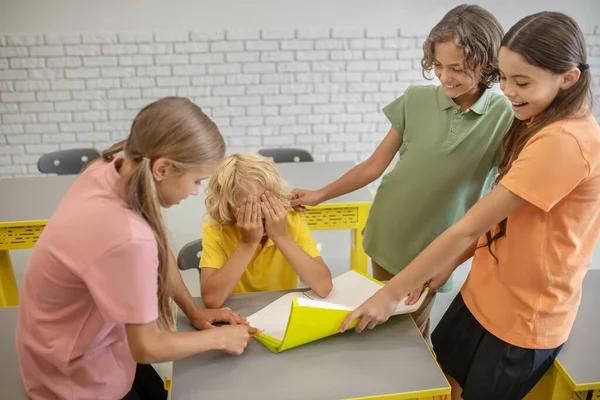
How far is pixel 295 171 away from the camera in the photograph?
9.67ft

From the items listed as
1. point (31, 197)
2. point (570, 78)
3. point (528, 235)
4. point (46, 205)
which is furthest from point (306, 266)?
point (31, 197)

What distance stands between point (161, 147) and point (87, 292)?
0.36m

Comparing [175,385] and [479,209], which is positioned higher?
[479,209]

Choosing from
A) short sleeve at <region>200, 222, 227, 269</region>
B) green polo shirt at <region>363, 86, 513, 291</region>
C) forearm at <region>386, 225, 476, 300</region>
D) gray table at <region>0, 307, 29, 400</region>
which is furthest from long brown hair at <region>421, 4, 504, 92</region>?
gray table at <region>0, 307, 29, 400</region>

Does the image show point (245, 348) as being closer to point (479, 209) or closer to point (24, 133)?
point (479, 209)

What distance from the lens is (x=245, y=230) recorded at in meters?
1.71

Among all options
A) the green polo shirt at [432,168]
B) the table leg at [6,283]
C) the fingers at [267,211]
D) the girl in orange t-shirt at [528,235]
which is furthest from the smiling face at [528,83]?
the table leg at [6,283]

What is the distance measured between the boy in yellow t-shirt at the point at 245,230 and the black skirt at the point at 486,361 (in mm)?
397

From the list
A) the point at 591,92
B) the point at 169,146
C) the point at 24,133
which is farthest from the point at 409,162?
the point at 24,133

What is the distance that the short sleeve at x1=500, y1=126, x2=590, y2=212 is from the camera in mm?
1205

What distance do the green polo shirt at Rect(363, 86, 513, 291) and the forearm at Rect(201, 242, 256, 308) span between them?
0.51 meters

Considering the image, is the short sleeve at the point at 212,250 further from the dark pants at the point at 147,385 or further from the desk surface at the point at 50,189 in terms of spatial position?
the desk surface at the point at 50,189

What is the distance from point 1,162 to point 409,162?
346cm

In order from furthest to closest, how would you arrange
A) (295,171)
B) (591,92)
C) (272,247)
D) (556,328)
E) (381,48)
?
(381,48)
(295,171)
(272,247)
(556,328)
(591,92)
